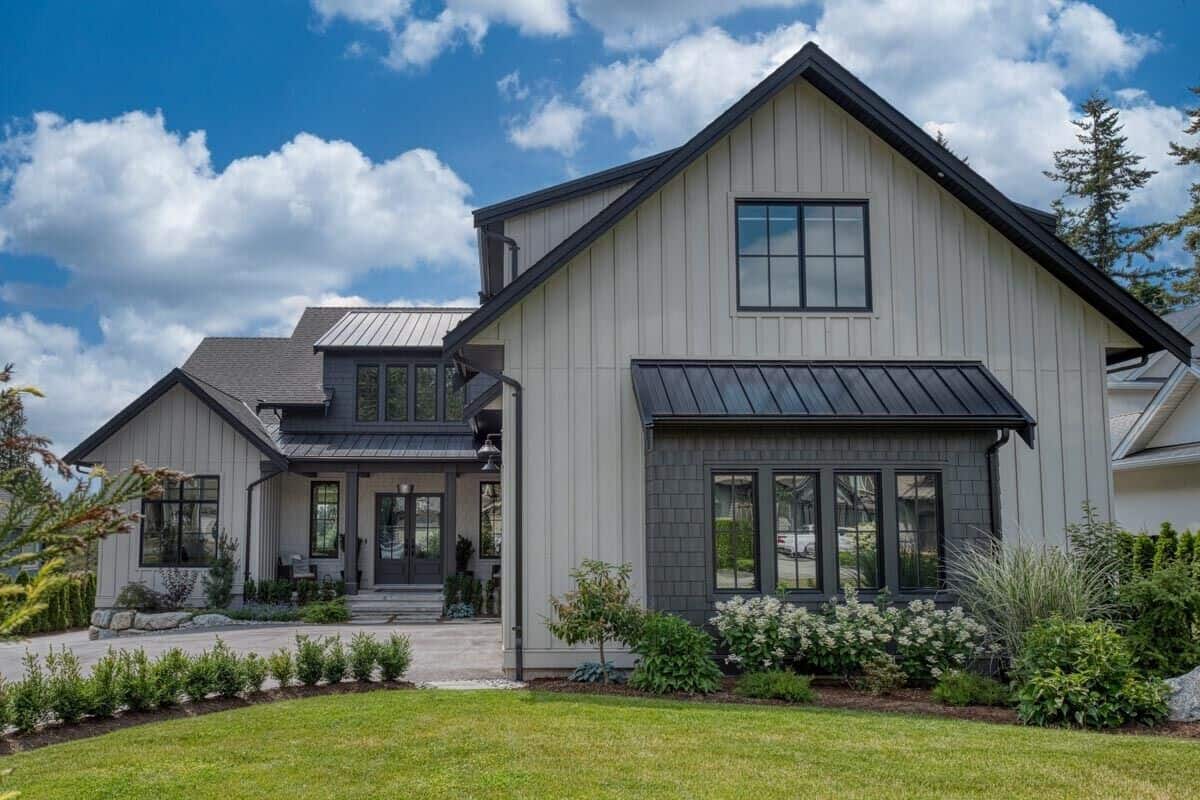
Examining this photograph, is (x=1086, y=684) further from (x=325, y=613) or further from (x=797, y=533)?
(x=325, y=613)

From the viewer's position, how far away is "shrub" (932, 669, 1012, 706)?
8.55 metres

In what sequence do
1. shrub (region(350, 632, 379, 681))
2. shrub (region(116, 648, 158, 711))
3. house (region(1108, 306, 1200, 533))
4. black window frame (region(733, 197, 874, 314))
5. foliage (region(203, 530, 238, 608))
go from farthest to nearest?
foliage (region(203, 530, 238, 608)) < house (region(1108, 306, 1200, 533)) < black window frame (region(733, 197, 874, 314)) < shrub (region(350, 632, 379, 681)) < shrub (region(116, 648, 158, 711))

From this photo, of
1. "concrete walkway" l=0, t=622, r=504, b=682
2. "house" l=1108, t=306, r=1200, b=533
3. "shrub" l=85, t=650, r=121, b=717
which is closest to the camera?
"shrub" l=85, t=650, r=121, b=717

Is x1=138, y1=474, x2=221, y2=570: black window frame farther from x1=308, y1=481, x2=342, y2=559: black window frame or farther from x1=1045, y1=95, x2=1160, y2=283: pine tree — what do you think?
x1=1045, y1=95, x2=1160, y2=283: pine tree

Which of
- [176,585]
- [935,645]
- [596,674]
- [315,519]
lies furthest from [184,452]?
[935,645]

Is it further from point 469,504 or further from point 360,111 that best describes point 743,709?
point 469,504

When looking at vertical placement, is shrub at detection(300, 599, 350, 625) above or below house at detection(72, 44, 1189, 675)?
below

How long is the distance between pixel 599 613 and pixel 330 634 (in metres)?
7.64

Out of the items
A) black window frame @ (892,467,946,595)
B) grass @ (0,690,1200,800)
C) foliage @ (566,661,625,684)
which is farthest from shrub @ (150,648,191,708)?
black window frame @ (892,467,946,595)

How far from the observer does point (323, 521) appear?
65.9 feet

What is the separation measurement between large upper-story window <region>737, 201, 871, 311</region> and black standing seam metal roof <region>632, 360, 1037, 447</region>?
818 millimetres

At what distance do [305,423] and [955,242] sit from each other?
14.8 metres

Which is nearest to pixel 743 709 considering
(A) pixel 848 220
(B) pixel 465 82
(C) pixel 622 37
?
(A) pixel 848 220

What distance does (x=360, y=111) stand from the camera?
1383cm
